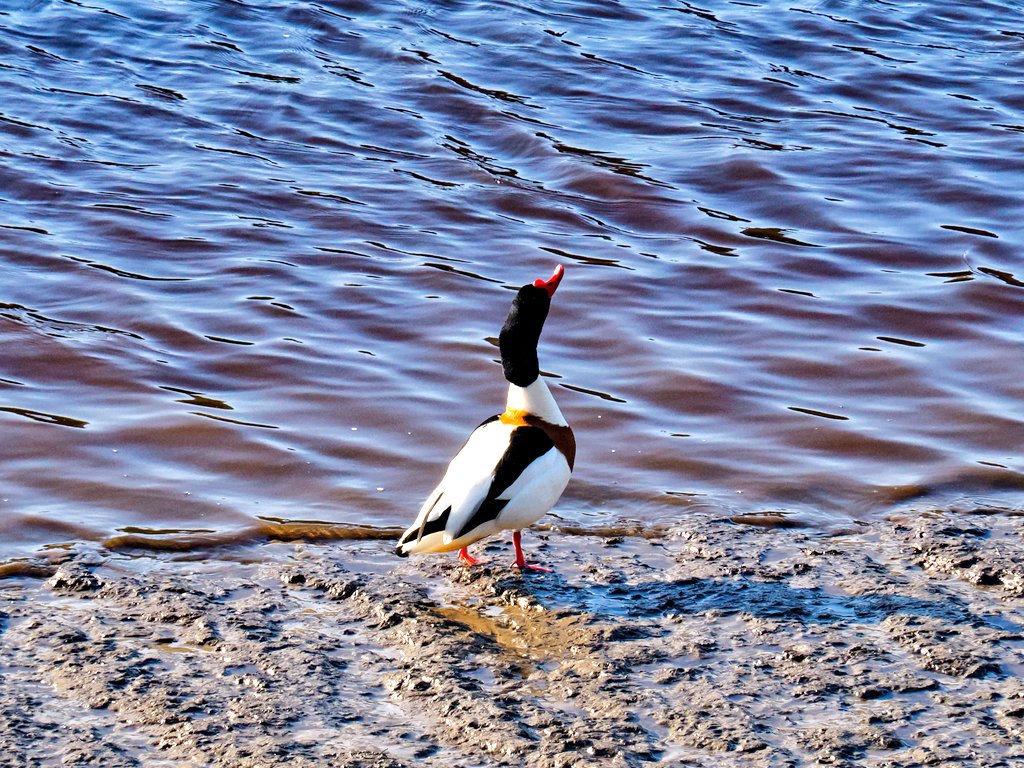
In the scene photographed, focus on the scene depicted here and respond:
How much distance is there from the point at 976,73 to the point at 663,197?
516 centimetres

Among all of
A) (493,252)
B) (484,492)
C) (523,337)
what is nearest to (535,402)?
(523,337)

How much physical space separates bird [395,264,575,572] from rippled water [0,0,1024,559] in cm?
69

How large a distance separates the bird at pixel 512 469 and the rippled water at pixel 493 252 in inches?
27.0

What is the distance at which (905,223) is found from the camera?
10.2 meters

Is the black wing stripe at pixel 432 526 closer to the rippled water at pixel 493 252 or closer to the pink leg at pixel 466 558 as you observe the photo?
the pink leg at pixel 466 558

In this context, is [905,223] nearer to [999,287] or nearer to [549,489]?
[999,287]

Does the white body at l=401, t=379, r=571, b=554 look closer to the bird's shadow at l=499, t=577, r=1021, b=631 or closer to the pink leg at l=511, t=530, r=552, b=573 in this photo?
the pink leg at l=511, t=530, r=552, b=573

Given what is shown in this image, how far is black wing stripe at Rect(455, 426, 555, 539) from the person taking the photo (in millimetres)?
5055

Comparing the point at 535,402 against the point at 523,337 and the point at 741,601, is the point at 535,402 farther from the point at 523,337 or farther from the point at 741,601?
the point at 741,601

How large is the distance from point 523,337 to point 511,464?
1.89 ft

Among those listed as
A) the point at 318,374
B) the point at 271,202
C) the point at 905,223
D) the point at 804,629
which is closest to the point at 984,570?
the point at 804,629

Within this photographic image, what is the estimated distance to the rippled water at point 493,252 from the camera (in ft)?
21.6

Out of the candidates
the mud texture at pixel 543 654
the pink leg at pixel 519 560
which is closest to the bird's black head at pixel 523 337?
the pink leg at pixel 519 560

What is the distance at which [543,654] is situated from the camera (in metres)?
4.65
